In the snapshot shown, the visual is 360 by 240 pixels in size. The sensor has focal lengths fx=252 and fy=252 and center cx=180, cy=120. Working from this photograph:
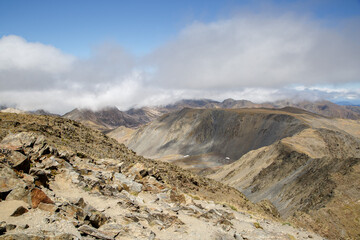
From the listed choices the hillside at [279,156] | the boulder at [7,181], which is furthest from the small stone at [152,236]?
the hillside at [279,156]

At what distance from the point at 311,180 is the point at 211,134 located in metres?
92.7

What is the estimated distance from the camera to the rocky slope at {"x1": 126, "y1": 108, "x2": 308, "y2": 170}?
102m

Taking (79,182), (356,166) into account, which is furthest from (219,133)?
(79,182)

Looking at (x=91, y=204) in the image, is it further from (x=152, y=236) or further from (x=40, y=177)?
(x=152, y=236)

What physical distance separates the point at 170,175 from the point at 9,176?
50.5ft

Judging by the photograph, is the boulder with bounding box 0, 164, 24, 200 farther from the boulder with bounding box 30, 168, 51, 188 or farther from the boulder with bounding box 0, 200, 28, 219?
the boulder with bounding box 30, 168, 51, 188

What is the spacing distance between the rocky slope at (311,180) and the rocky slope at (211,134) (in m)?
24.1

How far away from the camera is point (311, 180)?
Result: 1496 inches

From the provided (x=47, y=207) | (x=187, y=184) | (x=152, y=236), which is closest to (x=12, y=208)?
(x=47, y=207)

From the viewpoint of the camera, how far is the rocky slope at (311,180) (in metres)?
24.0

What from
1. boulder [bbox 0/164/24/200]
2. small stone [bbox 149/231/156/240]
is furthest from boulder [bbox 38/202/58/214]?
small stone [bbox 149/231/156/240]

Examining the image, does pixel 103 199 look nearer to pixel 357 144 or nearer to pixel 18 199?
pixel 18 199

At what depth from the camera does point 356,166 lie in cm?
3338

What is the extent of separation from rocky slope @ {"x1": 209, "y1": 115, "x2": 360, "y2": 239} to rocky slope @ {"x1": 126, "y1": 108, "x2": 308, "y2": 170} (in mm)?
24067
